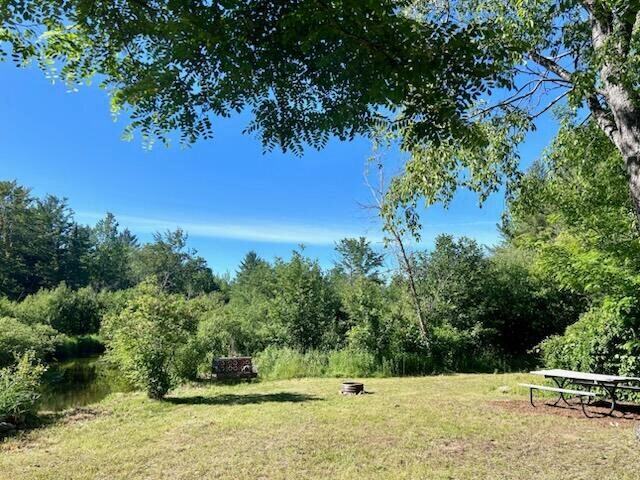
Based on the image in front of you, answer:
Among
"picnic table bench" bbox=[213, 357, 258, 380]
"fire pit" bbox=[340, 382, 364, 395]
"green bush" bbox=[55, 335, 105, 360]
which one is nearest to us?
"fire pit" bbox=[340, 382, 364, 395]

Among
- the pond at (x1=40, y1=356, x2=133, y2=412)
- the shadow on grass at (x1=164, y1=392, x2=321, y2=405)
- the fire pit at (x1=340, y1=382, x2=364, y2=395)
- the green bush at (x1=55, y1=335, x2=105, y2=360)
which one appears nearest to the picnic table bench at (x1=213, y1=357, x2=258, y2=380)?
the pond at (x1=40, y1=356, x2=133, y2=412)

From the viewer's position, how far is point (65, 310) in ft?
106

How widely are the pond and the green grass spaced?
1881 mm

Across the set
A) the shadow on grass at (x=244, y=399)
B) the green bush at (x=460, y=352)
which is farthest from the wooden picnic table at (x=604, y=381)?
the green bush at (x=460, y=352)

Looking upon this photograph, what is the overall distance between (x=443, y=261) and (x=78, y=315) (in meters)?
27.8

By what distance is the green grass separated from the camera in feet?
16.3

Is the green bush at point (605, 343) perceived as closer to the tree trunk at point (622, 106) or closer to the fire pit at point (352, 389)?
the fire pit at point (352, 389)

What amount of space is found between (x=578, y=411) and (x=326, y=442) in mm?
5138

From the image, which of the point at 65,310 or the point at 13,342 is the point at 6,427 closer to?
the point at 13,342

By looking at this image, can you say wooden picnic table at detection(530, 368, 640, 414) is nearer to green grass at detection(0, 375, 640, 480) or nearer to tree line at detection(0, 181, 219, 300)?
green grass at detection(0, 375, 640, 480)

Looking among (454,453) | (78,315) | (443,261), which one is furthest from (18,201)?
(454,453)

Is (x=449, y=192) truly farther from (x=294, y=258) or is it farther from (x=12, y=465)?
(x=294, y=258)

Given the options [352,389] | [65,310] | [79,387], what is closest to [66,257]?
[65,310]

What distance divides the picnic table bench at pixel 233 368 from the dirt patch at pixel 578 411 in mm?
7897
